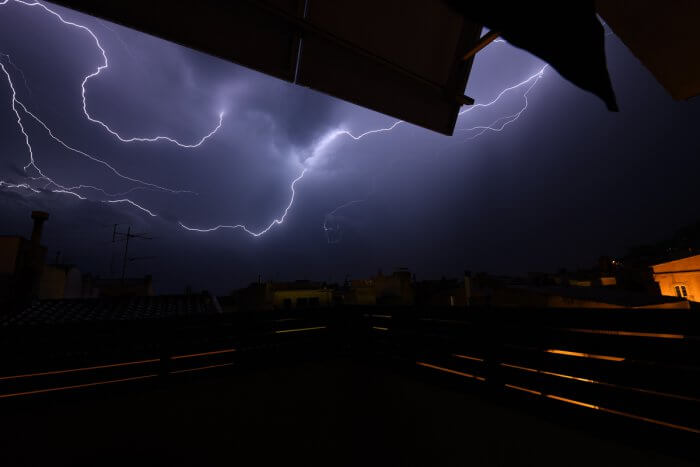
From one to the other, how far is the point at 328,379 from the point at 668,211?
52694 millimetres

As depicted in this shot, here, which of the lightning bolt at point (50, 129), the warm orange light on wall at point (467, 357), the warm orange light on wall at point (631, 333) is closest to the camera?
the warm orange light on wall at point (631, 333)

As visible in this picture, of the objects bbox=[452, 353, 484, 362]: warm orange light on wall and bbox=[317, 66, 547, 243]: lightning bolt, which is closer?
bbox=[452, 353, 484, 362]: warm orange light on wall

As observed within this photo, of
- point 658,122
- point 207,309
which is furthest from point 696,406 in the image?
point 658,122

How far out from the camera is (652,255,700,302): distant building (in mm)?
13992

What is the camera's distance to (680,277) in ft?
48.6

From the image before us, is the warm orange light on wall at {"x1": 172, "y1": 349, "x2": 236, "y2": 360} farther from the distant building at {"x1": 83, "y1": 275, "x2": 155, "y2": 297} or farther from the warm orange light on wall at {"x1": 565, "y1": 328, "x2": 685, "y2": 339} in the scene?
the distant building at {"x1": 83, "y1": 275, "x2": 155, "y2": 297}

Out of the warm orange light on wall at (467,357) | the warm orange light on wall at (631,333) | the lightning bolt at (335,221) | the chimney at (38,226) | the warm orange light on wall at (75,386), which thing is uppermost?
the lightning bolt at (335,221)

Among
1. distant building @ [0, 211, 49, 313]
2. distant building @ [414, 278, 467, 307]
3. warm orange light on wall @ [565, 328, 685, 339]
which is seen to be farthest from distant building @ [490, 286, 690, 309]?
distant building @ [0, 211, 49, 313]

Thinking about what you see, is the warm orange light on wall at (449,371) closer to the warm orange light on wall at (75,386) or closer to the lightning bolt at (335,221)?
the warm orange light on wall at (75,386)

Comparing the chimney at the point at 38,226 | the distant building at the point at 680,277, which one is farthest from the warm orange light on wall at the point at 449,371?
the distant building at the point at 680,277

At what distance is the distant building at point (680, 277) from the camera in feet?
45.9

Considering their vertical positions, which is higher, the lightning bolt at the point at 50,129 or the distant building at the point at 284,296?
the lightning bolt at the point at 50,129

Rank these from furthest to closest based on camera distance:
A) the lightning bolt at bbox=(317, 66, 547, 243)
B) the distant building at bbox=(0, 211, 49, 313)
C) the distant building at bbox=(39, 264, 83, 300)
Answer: the lightning bolt at bbox=(317, 66, 547, 243), the distant building at bbox=(39, 264, 83, 300), the distant building at bbox=(0, 211, 49, 313)

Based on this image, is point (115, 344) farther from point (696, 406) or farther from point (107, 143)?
point (107, 143)
